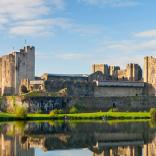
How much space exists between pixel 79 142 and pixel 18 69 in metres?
47.7

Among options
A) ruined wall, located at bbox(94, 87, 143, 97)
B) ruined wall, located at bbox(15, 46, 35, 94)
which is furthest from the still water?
ruined wall, located at bbox(15, 46, 35, 94)

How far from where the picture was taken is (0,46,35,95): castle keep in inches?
2945

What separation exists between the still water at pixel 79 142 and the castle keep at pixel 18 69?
39.3m

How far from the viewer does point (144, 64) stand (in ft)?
259

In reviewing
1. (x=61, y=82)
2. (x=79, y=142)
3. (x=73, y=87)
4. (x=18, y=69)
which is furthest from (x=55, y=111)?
(x=79, y=142)

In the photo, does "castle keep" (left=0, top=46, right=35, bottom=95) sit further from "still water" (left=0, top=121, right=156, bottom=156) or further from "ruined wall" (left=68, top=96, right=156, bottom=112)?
"still water" (left=0, top=121, right=156, bottom=156)

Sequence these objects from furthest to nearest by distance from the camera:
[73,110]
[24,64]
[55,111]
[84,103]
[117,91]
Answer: [117,91] → [24,64] → [84,103] → [73,110] → [55,111]

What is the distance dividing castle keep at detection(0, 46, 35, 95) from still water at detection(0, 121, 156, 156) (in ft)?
129

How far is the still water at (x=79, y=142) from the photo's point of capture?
24203 mm

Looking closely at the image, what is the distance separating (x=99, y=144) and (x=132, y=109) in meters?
41.2

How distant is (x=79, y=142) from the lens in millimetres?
28328

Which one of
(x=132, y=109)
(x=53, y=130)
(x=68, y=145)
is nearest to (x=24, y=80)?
(x=132, y=109)

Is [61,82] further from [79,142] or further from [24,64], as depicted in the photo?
[79,142]

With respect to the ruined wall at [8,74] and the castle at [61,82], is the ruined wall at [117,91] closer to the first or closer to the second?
the castle at [61,82]
